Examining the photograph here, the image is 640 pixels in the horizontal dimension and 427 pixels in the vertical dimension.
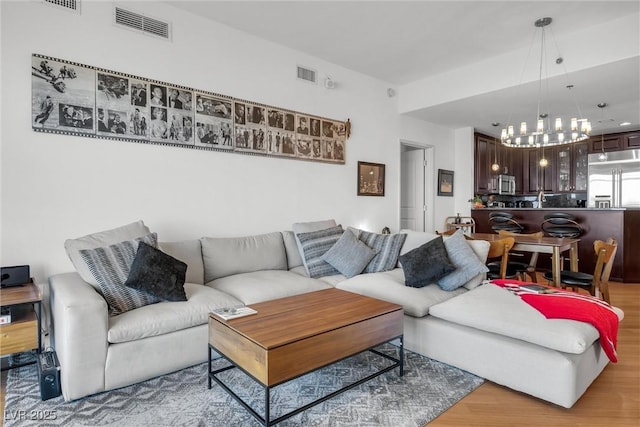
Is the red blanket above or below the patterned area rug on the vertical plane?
above

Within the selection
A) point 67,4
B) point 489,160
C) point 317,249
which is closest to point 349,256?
point 317,249

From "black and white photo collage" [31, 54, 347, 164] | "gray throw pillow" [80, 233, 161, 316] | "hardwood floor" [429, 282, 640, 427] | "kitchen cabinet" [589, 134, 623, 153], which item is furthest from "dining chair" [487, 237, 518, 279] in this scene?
"kitchen cabinet" [589, 134, 623, 153]

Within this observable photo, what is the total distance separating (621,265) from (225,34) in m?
6.17

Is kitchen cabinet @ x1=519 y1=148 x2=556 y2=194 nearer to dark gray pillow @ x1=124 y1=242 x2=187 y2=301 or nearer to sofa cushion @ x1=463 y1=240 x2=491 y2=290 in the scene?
sofa cushion @ x1=463 y1=240 x2=491 y2=290

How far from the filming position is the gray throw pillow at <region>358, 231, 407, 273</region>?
3.57m

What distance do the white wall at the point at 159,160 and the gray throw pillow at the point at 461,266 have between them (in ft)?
6.13

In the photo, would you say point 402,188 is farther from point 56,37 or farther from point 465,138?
point 56,37

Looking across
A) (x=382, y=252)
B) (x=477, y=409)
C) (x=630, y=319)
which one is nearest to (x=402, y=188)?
(x=382, y=252)

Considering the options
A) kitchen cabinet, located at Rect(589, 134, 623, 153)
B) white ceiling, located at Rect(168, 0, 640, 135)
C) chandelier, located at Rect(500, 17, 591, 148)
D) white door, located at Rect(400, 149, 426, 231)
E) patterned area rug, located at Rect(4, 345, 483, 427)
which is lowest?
patterned area rug, located at Rect(4, 345, 483, 427)

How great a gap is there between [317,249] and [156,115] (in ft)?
6.49

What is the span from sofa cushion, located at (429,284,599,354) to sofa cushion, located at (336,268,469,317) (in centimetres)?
11

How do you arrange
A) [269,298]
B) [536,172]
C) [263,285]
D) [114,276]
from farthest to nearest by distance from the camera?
[536,172] → [263,285] → [269,298] → [114,276]

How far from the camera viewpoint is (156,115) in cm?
319

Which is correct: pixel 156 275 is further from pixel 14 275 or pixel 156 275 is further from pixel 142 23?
pixel 142 23
